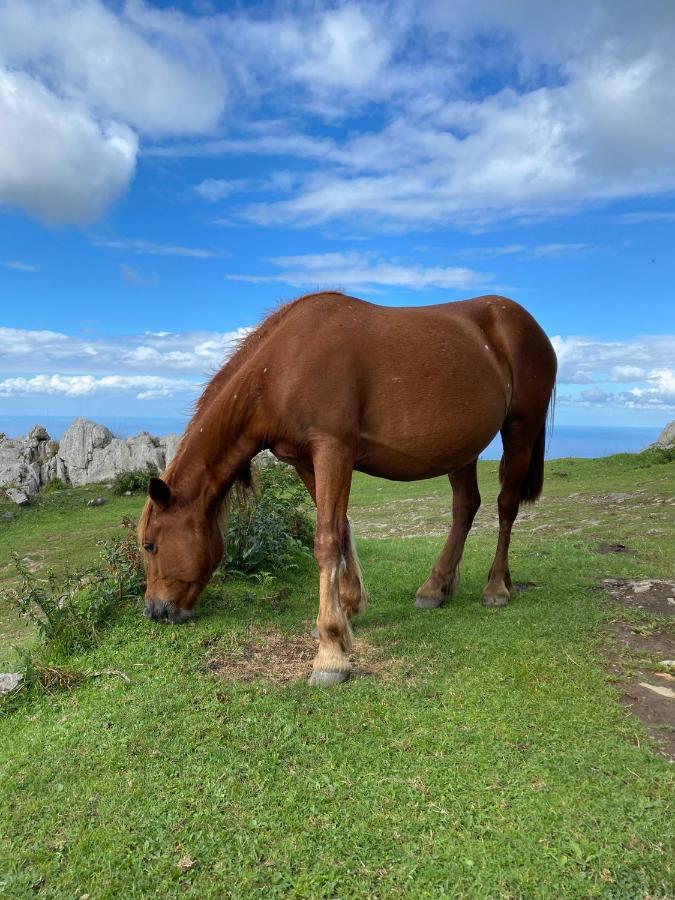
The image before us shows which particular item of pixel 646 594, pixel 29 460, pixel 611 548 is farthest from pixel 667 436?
pixel 29 460

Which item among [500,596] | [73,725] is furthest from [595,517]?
[73,725]

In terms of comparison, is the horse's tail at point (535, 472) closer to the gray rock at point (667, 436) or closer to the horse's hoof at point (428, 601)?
the horse's hoof at point (428, 601)

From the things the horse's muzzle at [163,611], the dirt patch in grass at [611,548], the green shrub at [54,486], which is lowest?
the dirt patch in grass at [611,548]

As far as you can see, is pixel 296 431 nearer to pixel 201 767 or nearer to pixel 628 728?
pixel 201 767

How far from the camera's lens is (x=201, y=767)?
124 inches

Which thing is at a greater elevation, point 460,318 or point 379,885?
point 460,318

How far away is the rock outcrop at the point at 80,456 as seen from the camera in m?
18.5

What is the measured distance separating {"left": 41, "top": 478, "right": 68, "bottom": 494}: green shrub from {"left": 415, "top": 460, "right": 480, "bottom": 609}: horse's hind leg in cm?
1508

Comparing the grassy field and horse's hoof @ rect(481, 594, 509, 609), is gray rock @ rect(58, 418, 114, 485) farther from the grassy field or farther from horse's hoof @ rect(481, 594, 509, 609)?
horse's hoof @ rect(481, 594, 509, 609)

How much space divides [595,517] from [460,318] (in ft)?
21.3

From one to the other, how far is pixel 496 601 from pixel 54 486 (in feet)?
52.9

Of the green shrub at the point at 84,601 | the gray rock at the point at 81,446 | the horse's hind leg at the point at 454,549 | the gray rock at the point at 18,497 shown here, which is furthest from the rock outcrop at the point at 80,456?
the horse's hind leg at the point at 454,549

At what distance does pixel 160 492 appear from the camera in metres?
4.49

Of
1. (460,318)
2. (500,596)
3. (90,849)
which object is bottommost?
(90,849)
